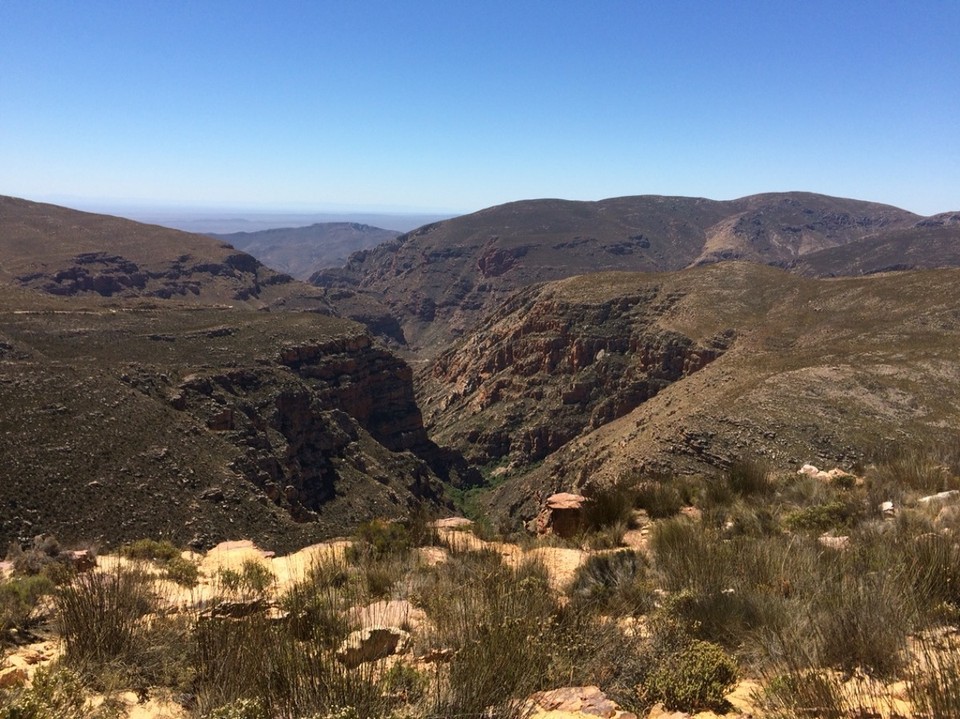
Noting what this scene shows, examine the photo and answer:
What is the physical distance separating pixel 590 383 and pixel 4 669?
55.3 meters

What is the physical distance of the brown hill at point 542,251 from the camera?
152 meters

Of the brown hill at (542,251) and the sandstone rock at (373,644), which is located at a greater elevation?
the brown hill at (542,251)

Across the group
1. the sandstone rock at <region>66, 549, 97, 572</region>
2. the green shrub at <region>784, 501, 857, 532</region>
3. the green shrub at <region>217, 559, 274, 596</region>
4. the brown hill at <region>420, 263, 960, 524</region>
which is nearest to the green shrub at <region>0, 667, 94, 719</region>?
the green shrub at <region>217, 559, 274, 596</region>

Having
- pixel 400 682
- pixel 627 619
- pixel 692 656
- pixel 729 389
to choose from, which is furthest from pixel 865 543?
pixel 729 389

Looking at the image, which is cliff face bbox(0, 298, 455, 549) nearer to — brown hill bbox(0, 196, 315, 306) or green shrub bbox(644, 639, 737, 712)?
green shrub bbox(644, 639, 737, 712)

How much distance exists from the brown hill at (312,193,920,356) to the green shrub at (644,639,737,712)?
121394 millimetres

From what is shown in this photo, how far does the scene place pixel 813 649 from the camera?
15.1 ft

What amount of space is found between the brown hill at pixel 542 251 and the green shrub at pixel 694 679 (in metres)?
121

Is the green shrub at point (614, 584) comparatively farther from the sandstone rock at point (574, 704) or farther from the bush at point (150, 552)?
the bush at point (150, 552)

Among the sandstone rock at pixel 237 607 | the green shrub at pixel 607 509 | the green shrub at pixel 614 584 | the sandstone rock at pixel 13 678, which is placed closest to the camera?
the sandstone rock at pixel 13 678

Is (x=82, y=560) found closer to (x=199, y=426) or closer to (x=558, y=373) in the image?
(x=199, y=426)

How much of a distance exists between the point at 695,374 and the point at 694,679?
141 feet

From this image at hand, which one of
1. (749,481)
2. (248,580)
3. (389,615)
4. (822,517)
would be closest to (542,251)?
(749,481)

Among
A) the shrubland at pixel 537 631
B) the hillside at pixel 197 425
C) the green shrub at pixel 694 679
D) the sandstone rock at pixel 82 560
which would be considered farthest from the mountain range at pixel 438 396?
the green shrub at pixel 694 679
